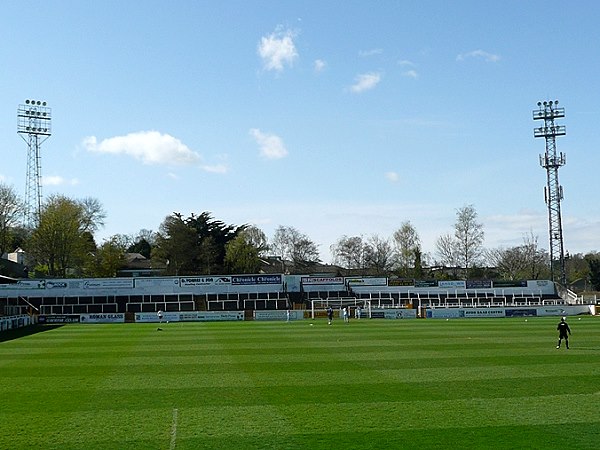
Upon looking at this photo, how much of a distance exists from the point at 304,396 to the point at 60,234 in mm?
79760

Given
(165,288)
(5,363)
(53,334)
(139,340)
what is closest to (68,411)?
(5,363)

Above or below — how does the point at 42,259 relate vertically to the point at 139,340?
above

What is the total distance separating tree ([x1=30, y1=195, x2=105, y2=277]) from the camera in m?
90.2

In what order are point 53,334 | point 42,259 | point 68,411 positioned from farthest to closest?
→ 1. point 42,259
2. point 53,334
3. point 68,411

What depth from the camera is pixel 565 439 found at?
41.9 ft

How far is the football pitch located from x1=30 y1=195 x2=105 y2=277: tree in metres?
60.2

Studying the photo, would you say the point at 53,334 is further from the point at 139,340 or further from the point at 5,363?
the point at 5,363

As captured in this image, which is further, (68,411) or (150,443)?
(68,411)

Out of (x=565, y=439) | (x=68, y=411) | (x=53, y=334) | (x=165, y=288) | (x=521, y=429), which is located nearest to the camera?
(x=565, y=439)

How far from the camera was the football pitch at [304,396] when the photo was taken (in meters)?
13.2

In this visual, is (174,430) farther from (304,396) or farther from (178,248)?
(178,248)

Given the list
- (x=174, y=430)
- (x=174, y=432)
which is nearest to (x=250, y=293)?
(x=174, y=430)

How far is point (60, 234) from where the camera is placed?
90.8m

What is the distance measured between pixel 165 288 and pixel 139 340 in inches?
1586
